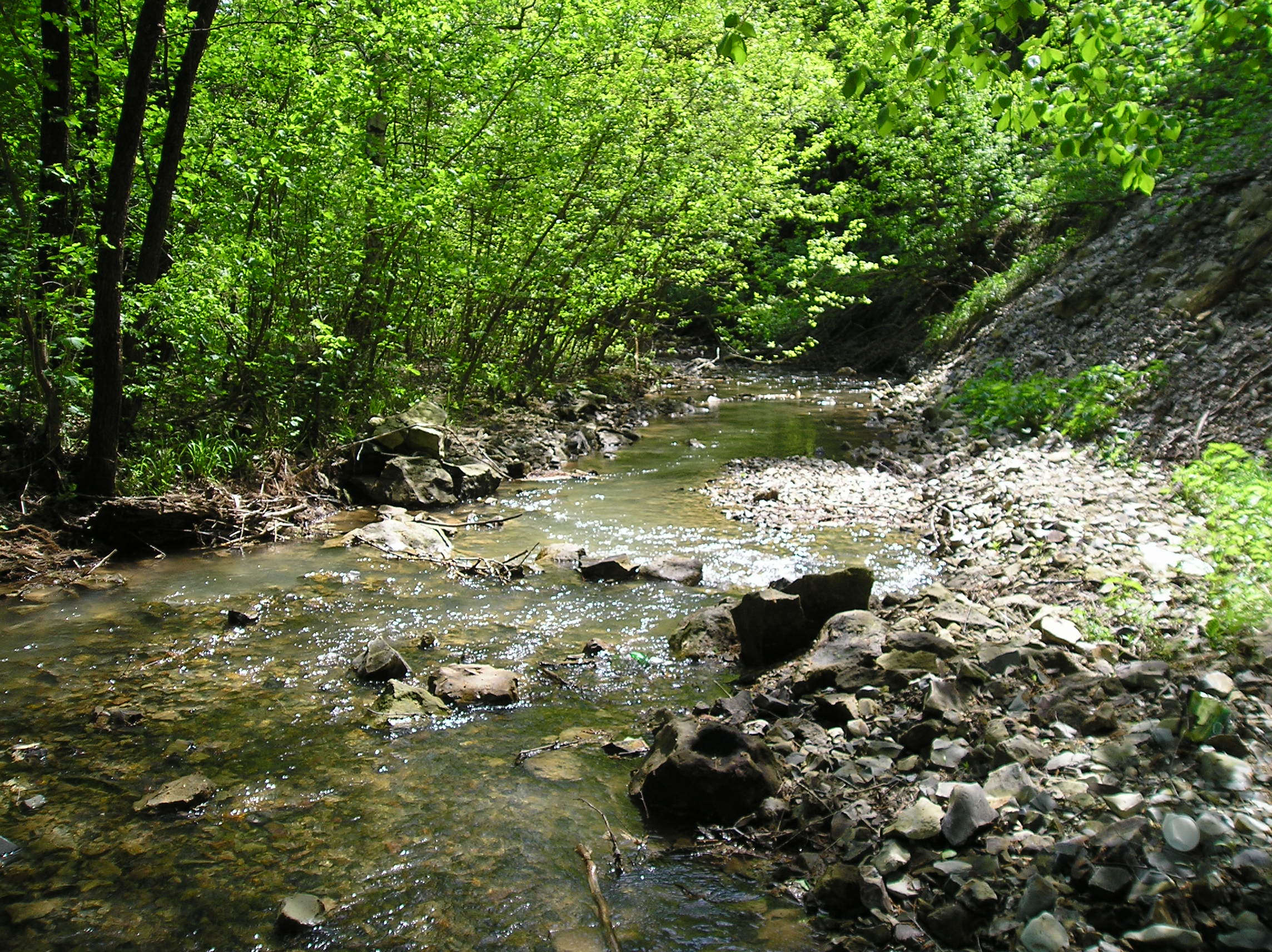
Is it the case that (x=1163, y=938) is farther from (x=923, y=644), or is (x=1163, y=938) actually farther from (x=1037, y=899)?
(x=923, y=644)

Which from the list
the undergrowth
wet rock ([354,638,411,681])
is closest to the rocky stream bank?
wet rock ([354,638,411,681])

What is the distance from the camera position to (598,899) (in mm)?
3740

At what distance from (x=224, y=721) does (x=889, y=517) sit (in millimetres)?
8041

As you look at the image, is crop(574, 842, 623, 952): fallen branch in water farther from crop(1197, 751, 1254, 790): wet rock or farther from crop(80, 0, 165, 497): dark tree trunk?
crop(80, 0, 165, 497): dark tree trunk

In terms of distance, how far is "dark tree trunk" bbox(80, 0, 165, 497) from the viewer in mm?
7484

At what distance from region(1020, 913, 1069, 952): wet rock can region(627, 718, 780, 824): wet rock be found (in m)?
1.51

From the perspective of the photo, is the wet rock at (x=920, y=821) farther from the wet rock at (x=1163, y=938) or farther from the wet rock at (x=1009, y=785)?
the wet rock at (x=1163, y=938)

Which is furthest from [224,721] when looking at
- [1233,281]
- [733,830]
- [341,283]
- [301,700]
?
[1233,281]

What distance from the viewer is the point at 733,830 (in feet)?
13.9

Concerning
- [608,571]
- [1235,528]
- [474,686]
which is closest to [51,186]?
[608,571]

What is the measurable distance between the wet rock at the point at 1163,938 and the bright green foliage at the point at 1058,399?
916 cm

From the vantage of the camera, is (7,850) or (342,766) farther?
(342,766)

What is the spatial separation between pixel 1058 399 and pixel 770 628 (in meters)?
8.12

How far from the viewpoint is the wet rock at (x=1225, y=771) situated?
3375mm
